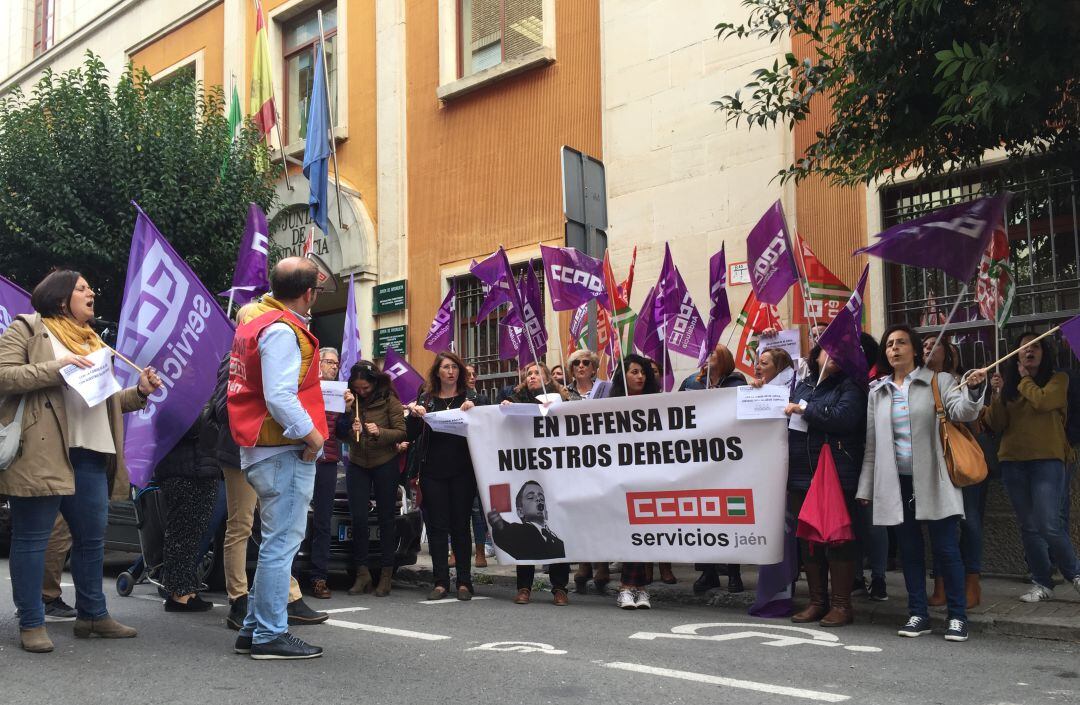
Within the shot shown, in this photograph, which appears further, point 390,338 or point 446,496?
point 390,338

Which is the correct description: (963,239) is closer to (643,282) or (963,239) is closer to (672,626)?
(672,626)

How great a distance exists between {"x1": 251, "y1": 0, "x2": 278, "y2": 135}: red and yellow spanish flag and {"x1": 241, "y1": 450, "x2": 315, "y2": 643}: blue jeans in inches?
496


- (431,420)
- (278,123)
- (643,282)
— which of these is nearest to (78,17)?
(278,123)

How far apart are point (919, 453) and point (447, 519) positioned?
3391 mm

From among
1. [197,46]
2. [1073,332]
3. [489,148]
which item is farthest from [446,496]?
[197,46]

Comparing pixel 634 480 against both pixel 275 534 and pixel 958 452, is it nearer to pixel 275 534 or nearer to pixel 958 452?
pixel 958 452

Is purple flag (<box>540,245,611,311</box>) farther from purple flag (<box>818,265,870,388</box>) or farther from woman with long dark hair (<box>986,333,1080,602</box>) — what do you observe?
woman with long dark hair (<box>986,333,1080,602</box>)

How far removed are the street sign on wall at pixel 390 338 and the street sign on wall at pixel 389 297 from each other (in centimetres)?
27

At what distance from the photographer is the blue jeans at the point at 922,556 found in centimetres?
625

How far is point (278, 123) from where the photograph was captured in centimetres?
1725

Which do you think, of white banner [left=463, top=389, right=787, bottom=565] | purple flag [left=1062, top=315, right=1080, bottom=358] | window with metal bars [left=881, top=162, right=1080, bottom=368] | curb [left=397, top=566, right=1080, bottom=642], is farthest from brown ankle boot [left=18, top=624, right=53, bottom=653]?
window with metal bars [left=881, top=162, right=1080, bottom=368]

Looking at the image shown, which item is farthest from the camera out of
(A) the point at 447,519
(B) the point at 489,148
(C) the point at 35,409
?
(B) the point at 489,148

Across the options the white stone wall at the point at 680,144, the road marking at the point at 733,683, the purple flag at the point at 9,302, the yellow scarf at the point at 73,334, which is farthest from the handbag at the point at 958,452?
the purple flag at the point at 9,302

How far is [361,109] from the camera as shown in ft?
54.2
